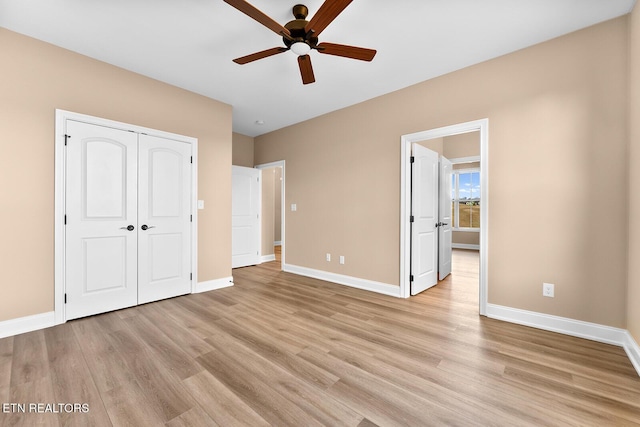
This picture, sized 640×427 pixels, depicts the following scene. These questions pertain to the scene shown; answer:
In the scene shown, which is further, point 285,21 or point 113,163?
point 113,163

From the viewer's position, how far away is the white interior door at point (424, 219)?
3.62 meters

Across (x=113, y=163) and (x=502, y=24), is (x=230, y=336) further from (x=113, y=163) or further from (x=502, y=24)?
→ (x=502, y=24)

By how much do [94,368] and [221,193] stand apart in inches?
103

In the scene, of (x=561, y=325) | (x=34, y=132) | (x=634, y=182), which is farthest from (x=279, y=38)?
(x=561, y=325)

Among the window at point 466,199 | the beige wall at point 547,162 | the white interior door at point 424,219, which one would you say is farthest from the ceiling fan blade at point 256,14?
the window at point 466,199

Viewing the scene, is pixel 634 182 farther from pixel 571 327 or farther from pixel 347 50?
pixel 347 50

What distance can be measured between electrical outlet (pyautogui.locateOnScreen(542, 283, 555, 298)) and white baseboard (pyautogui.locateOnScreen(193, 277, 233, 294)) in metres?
3.93

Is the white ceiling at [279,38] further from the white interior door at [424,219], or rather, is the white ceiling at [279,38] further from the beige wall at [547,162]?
the white interior door at [424,219]

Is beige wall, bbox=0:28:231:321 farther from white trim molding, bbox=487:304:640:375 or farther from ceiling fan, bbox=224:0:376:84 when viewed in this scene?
white trim molding, bbox=487:304:640:375

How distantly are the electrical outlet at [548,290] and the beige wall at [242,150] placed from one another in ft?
17.3

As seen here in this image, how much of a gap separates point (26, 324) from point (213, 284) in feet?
6.16

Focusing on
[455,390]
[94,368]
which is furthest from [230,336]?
[455,390]

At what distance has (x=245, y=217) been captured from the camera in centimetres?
557

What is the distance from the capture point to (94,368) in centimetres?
196
